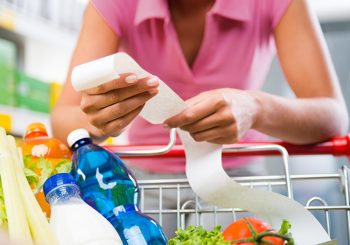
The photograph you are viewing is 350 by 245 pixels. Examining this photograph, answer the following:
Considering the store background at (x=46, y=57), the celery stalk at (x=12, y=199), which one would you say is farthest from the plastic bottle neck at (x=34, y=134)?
the store background at (x=46, y=57)

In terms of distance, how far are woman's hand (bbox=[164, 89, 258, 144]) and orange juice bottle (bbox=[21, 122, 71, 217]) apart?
0.20 metres

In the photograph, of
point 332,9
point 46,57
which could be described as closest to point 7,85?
point 46,57

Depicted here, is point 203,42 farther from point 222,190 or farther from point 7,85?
point 7,85

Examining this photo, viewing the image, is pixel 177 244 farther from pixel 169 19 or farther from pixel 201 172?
pixel 169 19

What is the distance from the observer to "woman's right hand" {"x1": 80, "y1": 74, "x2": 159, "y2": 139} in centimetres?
81

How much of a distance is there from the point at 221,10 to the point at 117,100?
0.50 meters

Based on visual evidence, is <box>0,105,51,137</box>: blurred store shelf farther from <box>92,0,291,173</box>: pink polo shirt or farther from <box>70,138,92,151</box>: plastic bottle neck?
<box>70,138,92,151</box>: plastic bottle neck

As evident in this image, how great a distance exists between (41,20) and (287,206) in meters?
2.06

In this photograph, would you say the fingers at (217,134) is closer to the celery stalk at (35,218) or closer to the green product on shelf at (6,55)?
the celery stalk at (35,218)

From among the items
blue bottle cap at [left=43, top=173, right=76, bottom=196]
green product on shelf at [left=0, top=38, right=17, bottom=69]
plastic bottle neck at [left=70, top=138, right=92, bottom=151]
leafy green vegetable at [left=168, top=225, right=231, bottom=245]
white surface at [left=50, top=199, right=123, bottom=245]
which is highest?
green product on shelf at [left=0, top=38, right=17, bottom=69]

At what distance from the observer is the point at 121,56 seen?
744mm

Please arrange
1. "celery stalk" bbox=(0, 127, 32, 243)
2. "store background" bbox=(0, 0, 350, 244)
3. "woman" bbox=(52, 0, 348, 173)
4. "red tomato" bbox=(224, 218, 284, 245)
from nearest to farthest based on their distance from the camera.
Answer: "celery stalk" bbox=(0, 127, 32, 243) → "red tomato" bbox=(224, 218, 284, 245) → "woman" bbox=(52, 0, 348, 173) → "store background" bbox=(0, 0, 350, 244)

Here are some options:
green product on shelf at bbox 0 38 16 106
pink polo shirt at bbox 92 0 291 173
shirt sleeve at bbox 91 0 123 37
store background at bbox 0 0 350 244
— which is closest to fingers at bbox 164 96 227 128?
pink polo shirt at bbox 92 0 291 173

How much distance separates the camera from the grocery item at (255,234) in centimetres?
73
